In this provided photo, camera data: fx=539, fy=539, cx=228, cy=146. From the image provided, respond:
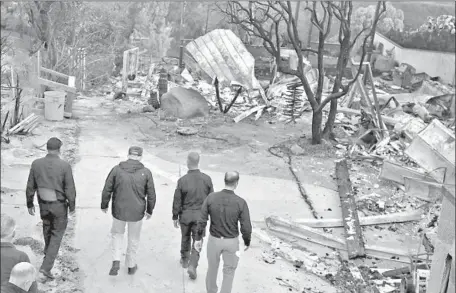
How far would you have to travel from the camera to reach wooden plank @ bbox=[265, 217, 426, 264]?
8.53 meters

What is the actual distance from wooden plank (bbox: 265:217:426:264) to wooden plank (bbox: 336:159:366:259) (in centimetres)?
15

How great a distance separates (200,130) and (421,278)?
8948 millimetres

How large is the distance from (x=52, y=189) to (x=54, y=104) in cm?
838

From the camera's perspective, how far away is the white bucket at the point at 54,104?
1376cm

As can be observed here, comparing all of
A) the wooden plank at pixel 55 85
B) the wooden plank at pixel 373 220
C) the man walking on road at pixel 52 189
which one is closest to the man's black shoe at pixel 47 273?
the man walking on road at pixel 52 189

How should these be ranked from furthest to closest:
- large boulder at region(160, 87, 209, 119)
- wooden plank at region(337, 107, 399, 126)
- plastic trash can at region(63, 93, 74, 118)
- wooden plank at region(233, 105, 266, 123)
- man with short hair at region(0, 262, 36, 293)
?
wooden plank at region(233, 105, 266, 123), wooden plank at region(337, 107, 399, 126), large boulder at region(160, 87, 209, 119), plastic trash can at region(63, 93, 74, 118), man with short hair at region(0, 262, 36, 293)

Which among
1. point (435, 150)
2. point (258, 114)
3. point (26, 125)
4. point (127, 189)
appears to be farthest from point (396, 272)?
point (258, 114)

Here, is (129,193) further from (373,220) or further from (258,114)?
(258,114)

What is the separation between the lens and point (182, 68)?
2477 cm

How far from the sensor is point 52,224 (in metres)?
6.06

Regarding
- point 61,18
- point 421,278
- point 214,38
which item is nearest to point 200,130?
point 214,38

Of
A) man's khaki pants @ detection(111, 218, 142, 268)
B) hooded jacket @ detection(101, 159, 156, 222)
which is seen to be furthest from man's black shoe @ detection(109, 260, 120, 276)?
hooded jacket @ detection(101, 159, 156, 222)

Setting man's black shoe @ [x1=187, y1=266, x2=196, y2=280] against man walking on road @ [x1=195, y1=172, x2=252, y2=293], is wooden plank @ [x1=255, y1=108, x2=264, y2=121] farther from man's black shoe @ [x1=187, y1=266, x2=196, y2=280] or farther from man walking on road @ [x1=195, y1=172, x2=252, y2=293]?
man walking on road @ [x1=195, y1=172, x2=252, y2=293]

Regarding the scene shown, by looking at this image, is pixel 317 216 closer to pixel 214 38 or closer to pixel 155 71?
pixel 214 38
